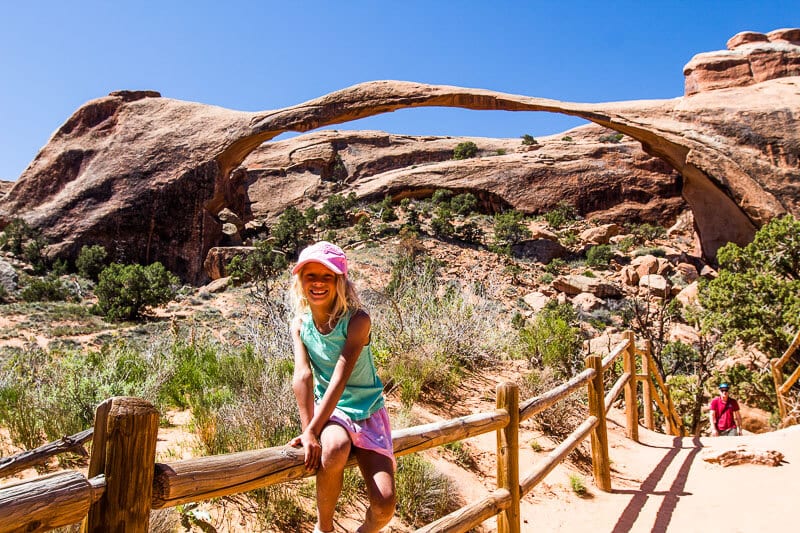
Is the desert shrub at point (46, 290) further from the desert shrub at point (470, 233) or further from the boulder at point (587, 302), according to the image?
the boulder at point (587, 302)

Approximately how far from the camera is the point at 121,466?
1148 millimetres

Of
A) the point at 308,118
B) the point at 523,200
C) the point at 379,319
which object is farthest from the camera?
the point at 523,200

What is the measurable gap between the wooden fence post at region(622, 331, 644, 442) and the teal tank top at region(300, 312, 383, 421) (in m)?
5.07

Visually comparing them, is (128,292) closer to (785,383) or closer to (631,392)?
(631,392)

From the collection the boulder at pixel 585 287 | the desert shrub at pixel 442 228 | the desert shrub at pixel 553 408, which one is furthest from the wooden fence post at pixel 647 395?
the desert shrub at pixel 442 228

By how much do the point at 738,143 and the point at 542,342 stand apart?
9891 mm

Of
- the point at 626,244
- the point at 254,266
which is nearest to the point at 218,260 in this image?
the point at 254,266

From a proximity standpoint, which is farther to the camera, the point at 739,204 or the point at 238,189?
the point at 238,189

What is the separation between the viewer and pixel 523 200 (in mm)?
28000

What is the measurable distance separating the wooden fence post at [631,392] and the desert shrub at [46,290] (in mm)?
17129

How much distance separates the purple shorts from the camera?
164cm

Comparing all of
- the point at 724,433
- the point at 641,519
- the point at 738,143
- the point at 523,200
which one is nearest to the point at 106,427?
the point at 641,519

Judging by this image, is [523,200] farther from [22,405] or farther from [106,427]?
[106,427]

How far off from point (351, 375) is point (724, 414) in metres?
7.62
